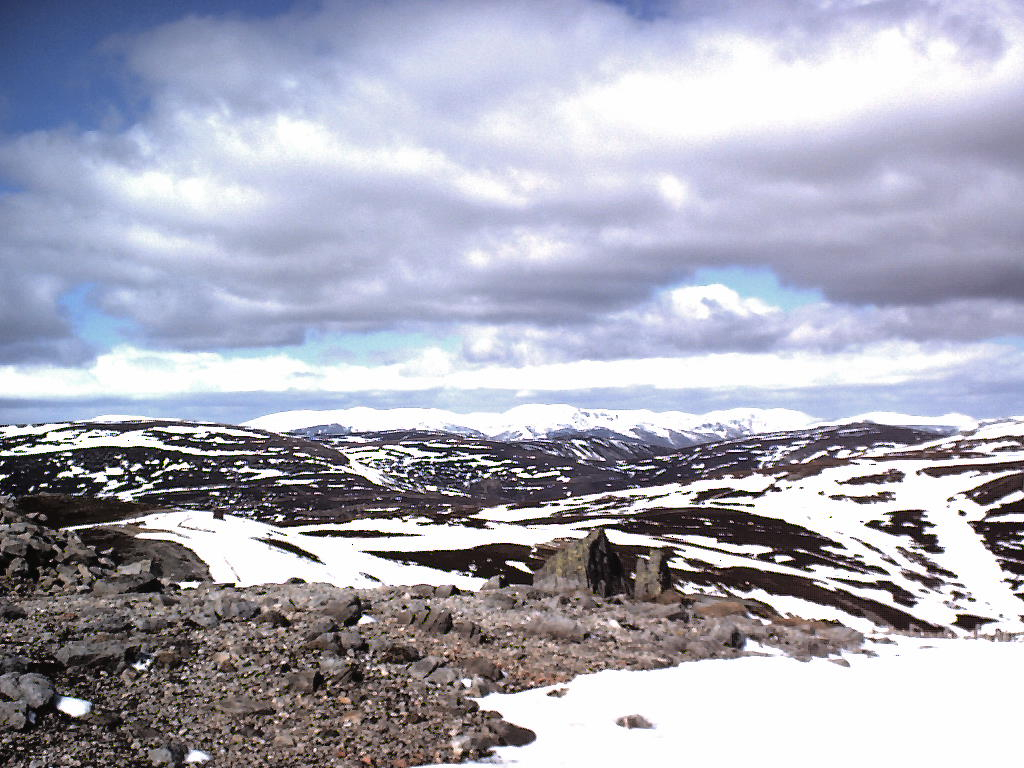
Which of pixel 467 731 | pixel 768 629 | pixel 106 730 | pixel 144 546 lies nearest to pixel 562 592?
pixel 768 629

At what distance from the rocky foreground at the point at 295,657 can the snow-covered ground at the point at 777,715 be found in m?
0.85

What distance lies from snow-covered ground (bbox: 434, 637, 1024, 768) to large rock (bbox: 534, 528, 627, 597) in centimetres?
2293

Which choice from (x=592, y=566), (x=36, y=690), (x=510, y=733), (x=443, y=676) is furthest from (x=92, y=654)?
(x=592, y=566)

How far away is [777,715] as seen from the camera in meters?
18.6

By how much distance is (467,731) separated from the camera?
16062 millimetres

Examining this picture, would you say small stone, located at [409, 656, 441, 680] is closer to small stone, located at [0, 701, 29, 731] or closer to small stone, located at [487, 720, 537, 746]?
small stone, located at [487, 720, 537, 746]

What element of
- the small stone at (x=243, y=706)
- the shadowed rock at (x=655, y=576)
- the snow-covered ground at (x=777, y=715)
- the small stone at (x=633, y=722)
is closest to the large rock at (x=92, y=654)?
the small stone at (x=243, y=706)

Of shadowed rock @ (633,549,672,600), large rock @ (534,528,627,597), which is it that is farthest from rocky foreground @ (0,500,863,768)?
shadowed rock @ (633,549,672,600)

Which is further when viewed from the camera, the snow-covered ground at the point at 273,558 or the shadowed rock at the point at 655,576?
the snow-covered ground at the point at 273,558

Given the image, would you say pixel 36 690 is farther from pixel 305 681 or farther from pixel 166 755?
pixel 305 681

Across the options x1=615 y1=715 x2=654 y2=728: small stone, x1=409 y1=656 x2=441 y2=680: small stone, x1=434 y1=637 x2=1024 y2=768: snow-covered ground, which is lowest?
x1=434 y1=637 x2=1024 y2=768: snow-covered ground

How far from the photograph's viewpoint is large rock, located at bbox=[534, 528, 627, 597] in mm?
46594

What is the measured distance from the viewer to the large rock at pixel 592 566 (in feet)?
153

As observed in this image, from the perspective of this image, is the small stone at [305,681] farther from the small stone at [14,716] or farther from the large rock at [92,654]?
the small stone at [14,716]
